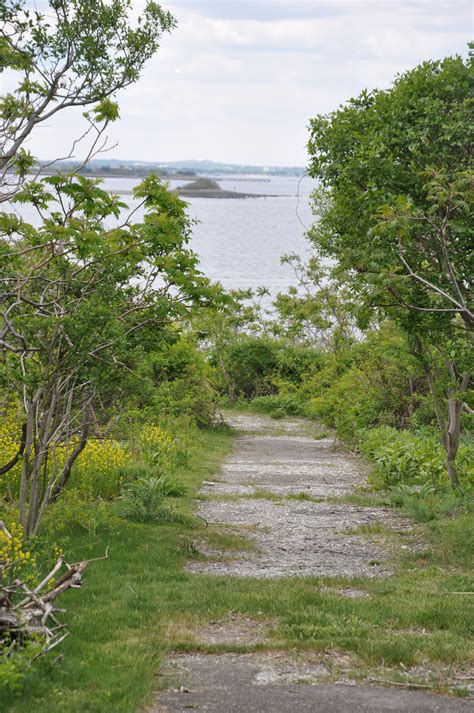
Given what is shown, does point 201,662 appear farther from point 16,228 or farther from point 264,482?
point 264,482

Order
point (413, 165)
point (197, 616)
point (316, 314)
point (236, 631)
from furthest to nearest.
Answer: point (316, 314) < point (413, 165) < point (197, 616) < point (236, 631)

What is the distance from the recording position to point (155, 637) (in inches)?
303

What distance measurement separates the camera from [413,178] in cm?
1017

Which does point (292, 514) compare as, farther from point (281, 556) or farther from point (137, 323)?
point (137, 323)

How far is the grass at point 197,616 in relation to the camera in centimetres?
651

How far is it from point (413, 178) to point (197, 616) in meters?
5.35

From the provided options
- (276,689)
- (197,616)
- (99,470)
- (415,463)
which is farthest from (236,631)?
(415,463)

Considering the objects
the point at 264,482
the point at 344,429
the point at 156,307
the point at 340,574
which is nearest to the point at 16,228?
the point at 156,307

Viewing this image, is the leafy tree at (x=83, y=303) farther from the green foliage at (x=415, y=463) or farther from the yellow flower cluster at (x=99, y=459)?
the green foliage at (x=415, y=463)

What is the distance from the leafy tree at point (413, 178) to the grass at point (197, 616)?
8.34 feet

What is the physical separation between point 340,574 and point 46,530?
144 inches

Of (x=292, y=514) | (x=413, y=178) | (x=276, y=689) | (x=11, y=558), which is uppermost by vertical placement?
(x=413, y=178)

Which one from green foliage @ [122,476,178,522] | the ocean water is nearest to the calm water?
the ocean water

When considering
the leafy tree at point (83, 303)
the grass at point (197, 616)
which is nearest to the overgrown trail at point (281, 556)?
the grass at point (197, 616)
